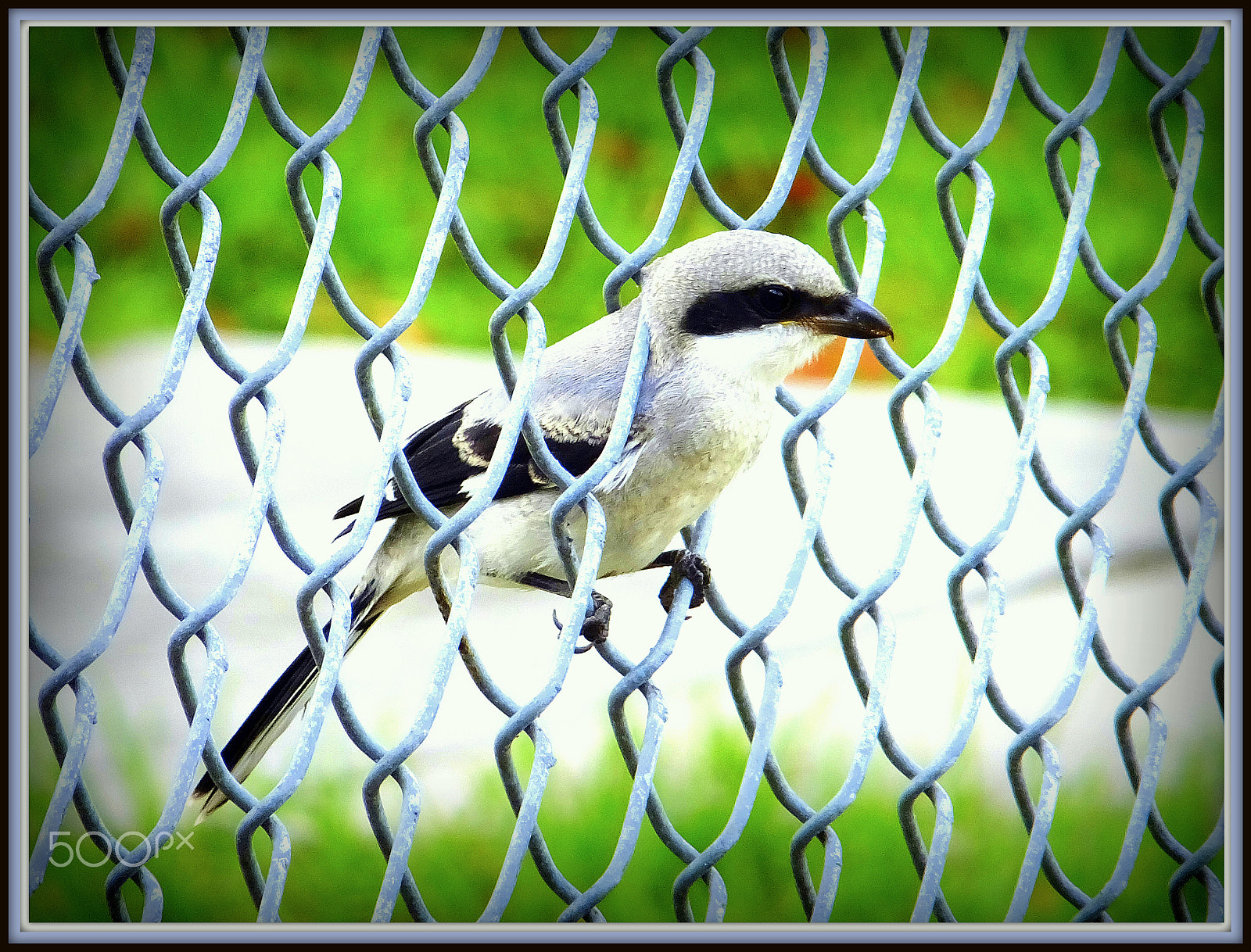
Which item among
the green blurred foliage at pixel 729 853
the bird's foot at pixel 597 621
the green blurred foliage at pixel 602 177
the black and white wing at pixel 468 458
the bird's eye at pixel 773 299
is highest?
the green blurred foliage at pixel 602 177

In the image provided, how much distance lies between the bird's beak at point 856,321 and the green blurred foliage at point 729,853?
0.61 m

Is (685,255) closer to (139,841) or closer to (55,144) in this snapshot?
(55,144)

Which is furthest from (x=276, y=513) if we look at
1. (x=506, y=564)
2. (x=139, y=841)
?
(x=139, y=841)

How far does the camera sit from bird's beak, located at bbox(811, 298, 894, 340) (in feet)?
4.32

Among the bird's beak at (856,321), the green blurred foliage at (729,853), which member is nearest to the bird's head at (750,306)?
the bird's beak at (856,321)

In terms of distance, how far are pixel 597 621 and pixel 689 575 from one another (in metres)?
0.14

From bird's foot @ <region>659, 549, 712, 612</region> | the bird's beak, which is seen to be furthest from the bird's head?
bird's foot @ <region>659, 549, 712, 612</region>

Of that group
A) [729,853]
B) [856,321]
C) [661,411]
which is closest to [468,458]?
[661,411]

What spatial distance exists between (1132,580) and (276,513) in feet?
3.97

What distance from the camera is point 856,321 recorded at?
133cm

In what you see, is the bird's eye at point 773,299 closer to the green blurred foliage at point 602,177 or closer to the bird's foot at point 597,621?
the green blurred foliage at point 602,177

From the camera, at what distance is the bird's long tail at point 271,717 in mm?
1323

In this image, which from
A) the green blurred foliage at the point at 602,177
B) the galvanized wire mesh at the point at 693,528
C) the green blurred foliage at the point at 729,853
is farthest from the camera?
the green blurred foliage at the point at 729,853

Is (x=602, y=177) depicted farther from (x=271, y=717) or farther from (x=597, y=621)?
(x=271, y=717)
